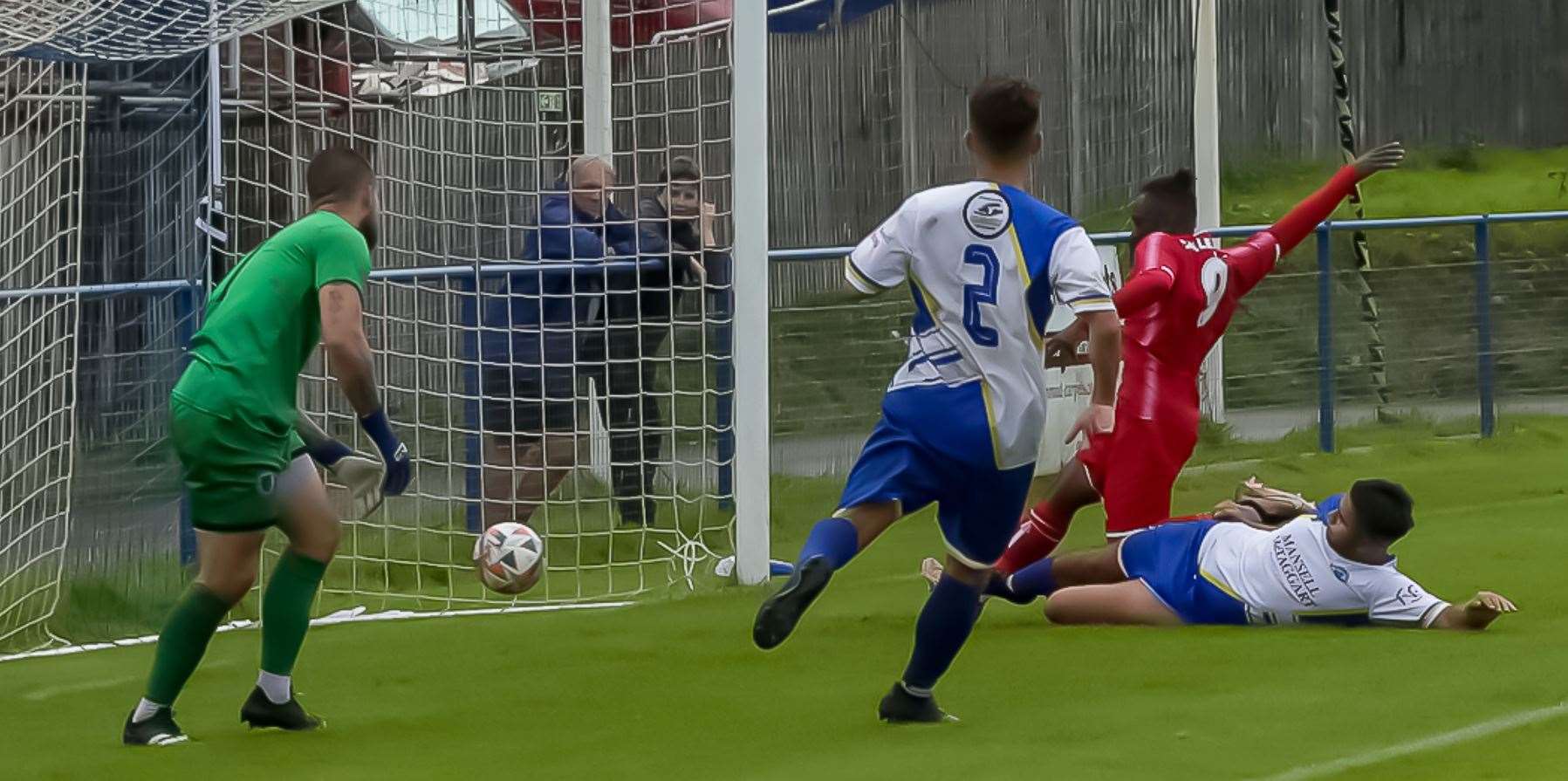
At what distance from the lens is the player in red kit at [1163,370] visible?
8578 mm

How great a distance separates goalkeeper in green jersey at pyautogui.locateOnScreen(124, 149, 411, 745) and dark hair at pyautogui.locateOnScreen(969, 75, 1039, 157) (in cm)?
184

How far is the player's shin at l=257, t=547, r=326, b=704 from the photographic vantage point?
6.77 meters

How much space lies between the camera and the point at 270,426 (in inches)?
261

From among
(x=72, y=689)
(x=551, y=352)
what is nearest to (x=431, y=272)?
(x=551, y=352)

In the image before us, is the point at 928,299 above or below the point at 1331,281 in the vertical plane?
below

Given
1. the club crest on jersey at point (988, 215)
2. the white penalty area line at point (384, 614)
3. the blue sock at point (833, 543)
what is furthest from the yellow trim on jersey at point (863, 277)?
the white penalty area line at point (384, 614)

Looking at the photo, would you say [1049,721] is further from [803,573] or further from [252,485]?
[252,485]

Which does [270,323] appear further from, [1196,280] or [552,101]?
[552,101]

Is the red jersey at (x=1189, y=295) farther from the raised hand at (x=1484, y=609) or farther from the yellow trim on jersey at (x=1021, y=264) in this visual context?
the yellow trim on jersey at (x=1021, y=264)

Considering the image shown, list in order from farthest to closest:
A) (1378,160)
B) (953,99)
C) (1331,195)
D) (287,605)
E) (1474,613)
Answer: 1. (953,99)
2. (1331,195)
3. (1378,160)
4. (1474,613)
5. (287,605)

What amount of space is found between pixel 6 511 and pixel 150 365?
0.93 metres

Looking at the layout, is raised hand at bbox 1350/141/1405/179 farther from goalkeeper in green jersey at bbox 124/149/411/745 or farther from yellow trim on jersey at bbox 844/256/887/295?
goalkeeper in green jersey at bbox 124/149/411/745

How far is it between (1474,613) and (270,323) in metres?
4.17

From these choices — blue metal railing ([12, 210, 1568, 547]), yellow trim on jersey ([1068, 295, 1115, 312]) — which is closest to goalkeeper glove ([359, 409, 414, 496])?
yellow trim on jersey ([1068, 295, 1115, 312])
